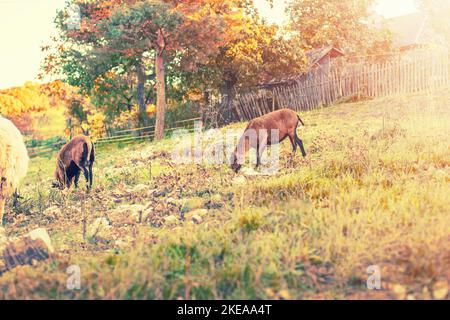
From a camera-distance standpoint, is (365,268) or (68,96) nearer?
(365,268)

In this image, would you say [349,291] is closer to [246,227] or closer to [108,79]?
[246,227]

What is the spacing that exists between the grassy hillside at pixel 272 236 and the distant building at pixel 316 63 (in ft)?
57.5

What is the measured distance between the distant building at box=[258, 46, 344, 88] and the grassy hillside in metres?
17.5

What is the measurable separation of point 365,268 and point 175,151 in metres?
8.80

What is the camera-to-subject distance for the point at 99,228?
20.7ft

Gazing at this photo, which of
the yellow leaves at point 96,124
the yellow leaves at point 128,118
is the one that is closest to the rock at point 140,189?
the yellow leaves at point 128,118

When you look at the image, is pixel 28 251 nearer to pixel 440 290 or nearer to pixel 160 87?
pixel 440 290

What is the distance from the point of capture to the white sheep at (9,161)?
7457 mm

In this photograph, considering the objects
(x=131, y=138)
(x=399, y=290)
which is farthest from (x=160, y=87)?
(x=399, y=290)

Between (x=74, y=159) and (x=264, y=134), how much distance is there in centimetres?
381

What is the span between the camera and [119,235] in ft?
19.4

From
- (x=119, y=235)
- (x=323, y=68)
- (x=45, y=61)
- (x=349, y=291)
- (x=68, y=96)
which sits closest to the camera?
(x=349, y=291)

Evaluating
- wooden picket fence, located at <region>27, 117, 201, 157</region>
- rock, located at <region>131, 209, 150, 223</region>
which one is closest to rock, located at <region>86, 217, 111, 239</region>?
rock, located at <region>131, 209, 150, 223</region>

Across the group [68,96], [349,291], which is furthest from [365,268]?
[68,96]
